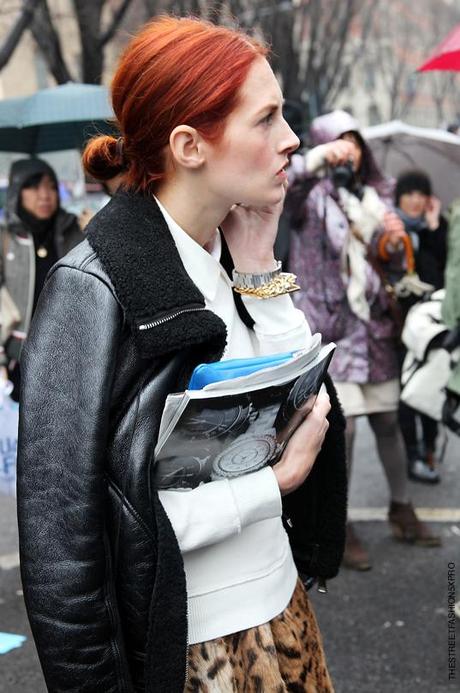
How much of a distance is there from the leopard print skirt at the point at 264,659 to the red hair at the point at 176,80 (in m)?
0.83

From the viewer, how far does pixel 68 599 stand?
1.37 meters

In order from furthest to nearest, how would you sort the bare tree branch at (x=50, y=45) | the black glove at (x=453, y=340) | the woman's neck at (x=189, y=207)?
the bare tree branch at (x=50, y=45) → the black glove at (x=453, y=340) → the woman's neck at (x=189, y=207)

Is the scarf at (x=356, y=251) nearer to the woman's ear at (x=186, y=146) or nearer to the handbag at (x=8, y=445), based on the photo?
the handbag at (x=8, y=445)

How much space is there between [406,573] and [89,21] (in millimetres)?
8416

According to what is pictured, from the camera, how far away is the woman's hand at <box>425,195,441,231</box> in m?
6.01

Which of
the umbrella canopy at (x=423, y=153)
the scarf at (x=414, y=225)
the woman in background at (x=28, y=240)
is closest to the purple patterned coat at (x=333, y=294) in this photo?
the woman in background at (x=28, y=240)

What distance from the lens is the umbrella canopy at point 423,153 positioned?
6.80 meters

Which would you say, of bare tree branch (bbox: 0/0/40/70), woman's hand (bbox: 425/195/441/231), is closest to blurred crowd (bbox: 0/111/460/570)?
woman's hand (bbox: 425/195/441/231)

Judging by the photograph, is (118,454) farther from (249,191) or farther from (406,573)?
(406,573)

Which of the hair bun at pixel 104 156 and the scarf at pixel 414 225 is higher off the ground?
the hair bun at pixel 104 156

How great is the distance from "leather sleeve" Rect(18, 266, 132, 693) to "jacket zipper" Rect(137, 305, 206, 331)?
0.04 metres

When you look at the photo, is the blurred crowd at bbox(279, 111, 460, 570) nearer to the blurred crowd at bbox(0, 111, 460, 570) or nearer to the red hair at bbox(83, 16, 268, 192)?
the blurred crowd at bbox(0, 111, 460, 570)

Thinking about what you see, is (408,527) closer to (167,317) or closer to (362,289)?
(362,289)

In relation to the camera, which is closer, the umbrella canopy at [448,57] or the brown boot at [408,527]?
the umbrella canopy at [448,57]
